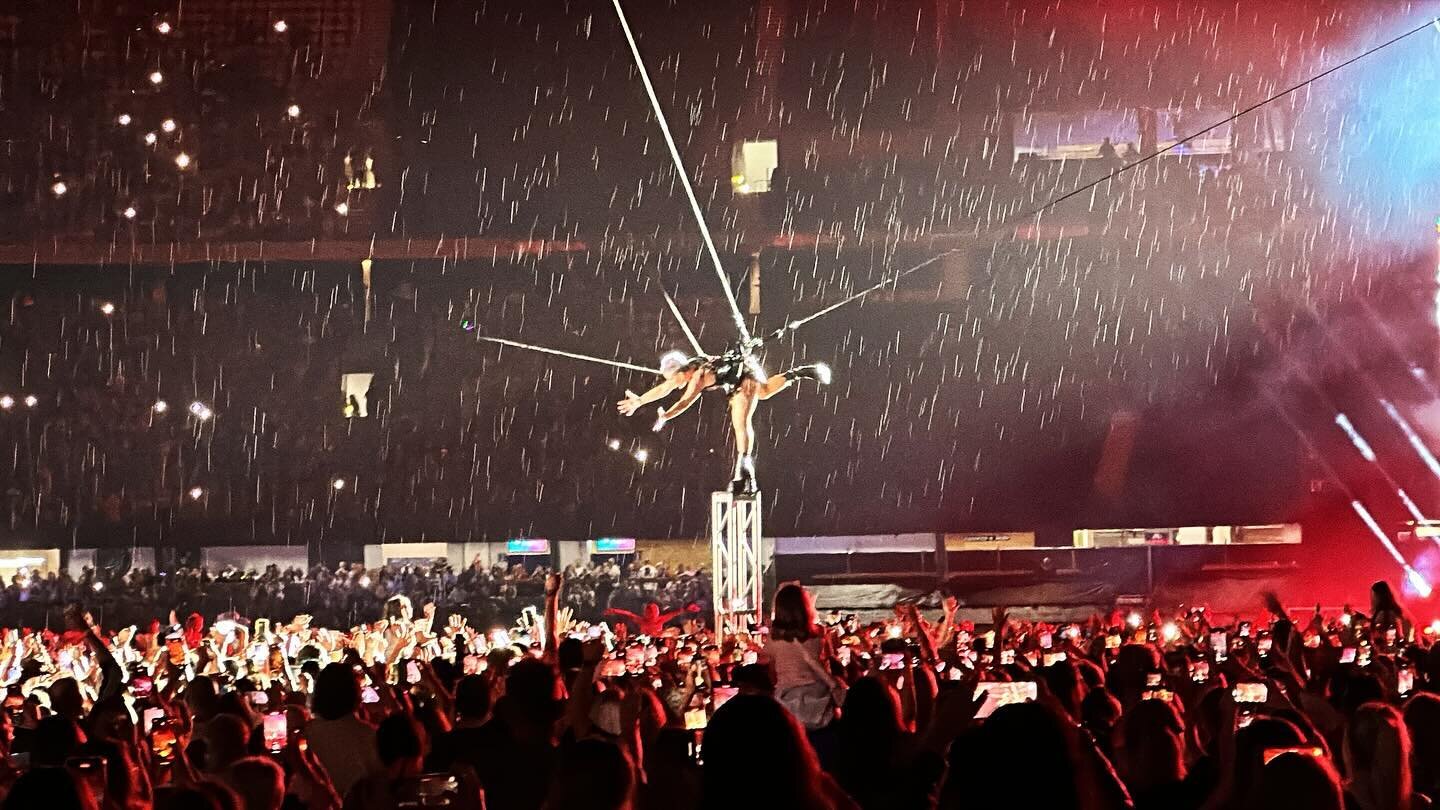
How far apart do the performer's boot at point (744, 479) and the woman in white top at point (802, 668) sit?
39.0 feet

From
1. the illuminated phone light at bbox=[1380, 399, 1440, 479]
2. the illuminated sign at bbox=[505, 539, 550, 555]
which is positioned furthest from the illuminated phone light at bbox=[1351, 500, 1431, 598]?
the illuminated sign at bbox=[505, 539, 550, 555]

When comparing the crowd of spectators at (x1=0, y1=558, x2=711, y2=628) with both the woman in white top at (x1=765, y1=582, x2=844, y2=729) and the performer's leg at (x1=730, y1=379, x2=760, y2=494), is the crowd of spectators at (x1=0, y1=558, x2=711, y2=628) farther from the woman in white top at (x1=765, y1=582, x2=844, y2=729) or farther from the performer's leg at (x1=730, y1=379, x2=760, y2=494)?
the woman in white top at (x1=765, y1=582, x2=844, y2=729)

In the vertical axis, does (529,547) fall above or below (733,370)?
below

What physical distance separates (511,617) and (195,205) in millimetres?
10755

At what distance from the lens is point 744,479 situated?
63.1 ft

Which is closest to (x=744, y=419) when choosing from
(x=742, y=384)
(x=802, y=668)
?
(x=742, y=384)

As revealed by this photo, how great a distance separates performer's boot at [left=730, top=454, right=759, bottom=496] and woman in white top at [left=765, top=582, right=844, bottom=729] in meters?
11.9

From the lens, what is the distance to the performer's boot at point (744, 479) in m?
18.7

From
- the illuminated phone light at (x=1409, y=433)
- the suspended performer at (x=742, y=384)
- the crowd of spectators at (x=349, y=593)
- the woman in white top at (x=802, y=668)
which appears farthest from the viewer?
the illuminated phone light at (x=1409, y=433)

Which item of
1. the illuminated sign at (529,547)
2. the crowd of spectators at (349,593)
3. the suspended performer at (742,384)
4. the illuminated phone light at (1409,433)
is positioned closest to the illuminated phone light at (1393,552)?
the illuminated phone light at (1409,433)

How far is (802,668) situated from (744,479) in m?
12.6

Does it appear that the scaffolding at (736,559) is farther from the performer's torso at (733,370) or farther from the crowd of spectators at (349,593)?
the crowd of spectators at (349,593)

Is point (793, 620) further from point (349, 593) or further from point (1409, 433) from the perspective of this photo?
point (1409, 433)

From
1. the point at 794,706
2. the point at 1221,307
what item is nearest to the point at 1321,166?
the point at 1221,307
